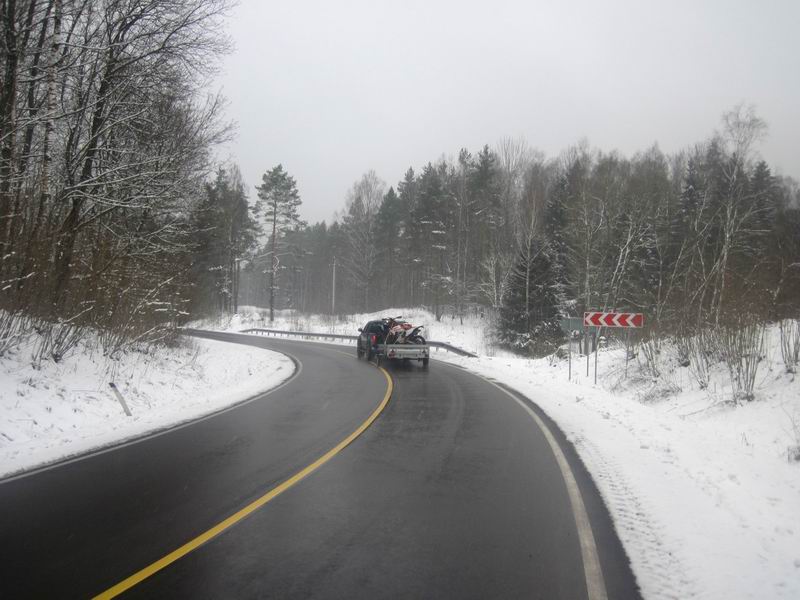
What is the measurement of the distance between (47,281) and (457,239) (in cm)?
3880

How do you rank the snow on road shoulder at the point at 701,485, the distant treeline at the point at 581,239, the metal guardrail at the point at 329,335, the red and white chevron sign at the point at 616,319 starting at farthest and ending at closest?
the metal guardrail at the point at 329,335, the distant treeline at the point at 581,239, the red and white chevron sign at the point at 616,319, the snow on road shoulder at the point at 701,485

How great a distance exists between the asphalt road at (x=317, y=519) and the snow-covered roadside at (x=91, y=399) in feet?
3.12

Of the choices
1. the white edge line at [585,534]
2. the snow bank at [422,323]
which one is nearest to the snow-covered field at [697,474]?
the white edge line at [585,534]

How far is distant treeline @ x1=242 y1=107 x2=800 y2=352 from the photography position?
17281 mm

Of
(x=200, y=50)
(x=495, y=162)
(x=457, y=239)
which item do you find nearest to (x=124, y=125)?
(x=200, y=50)

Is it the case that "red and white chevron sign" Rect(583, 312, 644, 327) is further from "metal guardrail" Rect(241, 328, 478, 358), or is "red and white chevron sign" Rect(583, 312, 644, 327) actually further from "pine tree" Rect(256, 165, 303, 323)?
"pine tree" Rect(256, 165, 303, 323)

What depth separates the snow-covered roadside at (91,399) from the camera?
7688mm

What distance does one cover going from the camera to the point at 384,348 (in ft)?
67.4

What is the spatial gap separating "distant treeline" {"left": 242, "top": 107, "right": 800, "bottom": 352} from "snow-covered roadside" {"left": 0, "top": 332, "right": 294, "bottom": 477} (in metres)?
12.2

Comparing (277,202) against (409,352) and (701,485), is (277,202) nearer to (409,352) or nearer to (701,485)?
(409,352)

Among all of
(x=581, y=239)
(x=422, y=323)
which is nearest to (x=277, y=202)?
(x=422, y=323)

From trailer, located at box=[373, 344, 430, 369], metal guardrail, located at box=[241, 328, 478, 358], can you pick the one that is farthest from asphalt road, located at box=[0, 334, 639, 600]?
metal guardrail, located at box=[241, 328, 478, 358]

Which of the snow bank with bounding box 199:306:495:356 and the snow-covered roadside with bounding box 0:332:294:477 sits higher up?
the snow bank with bounding box 199:306:495:356

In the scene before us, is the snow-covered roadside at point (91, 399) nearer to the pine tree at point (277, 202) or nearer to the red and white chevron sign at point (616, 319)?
the red and white chevron sign at point (616, 319)
